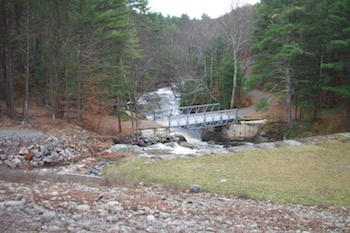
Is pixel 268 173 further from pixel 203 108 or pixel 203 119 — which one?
pixel 203 108

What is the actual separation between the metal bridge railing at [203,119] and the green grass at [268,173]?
8.49 m

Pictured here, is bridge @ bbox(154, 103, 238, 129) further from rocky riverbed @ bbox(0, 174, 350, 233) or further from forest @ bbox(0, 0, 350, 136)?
rocky riverbed @ bbox(0, 174, 350, 233)

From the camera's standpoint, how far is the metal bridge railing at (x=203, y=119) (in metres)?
21.2

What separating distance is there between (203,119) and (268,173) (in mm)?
→ 11799

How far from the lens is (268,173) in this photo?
1041 cm

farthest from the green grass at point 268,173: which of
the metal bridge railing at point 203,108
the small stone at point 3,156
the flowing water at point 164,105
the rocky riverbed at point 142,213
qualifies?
the metal bridge railing at point 203,108

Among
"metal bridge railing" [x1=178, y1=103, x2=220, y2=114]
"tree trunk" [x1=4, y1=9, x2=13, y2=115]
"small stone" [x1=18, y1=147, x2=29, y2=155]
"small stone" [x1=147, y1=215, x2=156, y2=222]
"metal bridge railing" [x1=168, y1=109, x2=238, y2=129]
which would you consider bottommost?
"small stone" [x1=18, y1=147, x2=29, y2=155]

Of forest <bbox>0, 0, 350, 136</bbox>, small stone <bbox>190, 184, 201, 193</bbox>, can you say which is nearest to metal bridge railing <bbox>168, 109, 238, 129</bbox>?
forest <bbox>0, 0, 350, 136</bbox>

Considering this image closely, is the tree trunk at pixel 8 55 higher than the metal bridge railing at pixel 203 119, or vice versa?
the tree trunk at pixel 8 55

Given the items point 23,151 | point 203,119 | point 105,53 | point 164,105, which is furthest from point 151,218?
point 164,105

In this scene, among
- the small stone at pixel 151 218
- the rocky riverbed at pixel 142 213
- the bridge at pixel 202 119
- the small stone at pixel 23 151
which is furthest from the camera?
the bridge at pixel 202 119

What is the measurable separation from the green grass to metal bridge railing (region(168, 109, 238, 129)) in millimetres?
8490

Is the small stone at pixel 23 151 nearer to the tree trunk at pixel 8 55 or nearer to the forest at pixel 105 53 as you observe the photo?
the forest at pixel 105 53

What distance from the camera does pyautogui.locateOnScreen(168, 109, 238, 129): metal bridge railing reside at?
21188 millimetres
